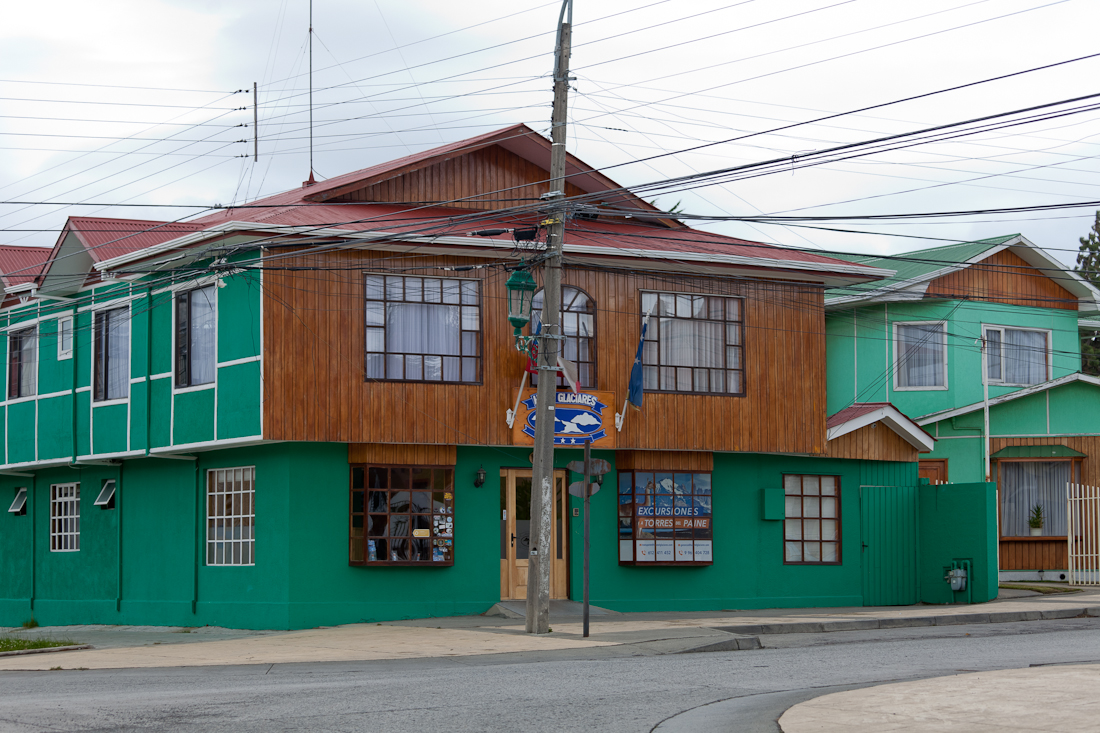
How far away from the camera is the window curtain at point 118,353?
24406 mm

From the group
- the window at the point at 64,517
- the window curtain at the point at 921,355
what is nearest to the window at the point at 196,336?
the window at the point at 64,517

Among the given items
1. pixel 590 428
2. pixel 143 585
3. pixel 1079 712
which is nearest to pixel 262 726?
pixel 1079 712

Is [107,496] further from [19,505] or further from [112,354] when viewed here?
[19,505]

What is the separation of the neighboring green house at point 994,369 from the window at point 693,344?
758 centimetres

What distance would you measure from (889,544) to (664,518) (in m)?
5.10

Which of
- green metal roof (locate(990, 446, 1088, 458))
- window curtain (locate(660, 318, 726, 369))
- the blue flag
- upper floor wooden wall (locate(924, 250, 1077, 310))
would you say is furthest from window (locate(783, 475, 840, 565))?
upper floor wooden wall (locate(924, 250, 1077, 310))

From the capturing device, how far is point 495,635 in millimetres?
18562

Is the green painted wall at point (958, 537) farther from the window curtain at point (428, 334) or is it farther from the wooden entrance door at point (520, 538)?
the window curtain at point (428, 334)

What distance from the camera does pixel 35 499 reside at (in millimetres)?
28125

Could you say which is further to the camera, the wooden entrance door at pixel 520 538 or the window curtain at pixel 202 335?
the wooden entrance door at pixel 520 538

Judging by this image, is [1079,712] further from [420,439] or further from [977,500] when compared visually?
[977,500]

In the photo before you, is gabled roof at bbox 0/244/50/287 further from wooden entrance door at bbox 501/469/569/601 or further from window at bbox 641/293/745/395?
window at bbox 641/293/745/395

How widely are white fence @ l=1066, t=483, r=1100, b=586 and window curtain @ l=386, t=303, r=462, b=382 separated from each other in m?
13.5

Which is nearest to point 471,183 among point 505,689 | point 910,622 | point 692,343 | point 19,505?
point 692,343
